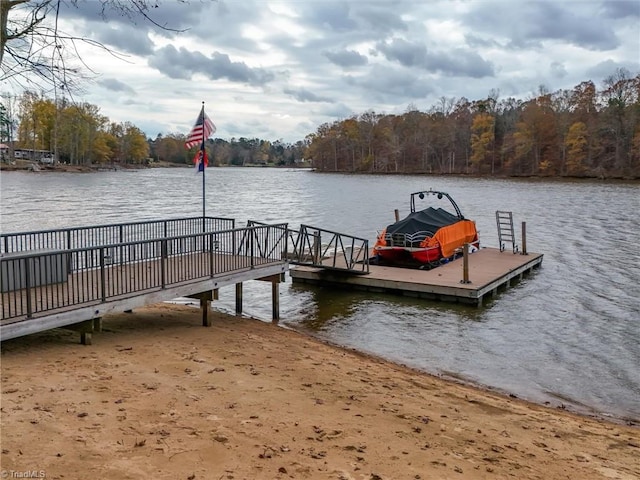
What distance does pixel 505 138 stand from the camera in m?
111

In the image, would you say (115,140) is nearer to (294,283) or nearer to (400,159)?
(400,159)

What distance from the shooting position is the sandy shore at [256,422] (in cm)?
534

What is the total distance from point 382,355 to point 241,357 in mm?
3933

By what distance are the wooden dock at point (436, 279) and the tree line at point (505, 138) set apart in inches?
3103

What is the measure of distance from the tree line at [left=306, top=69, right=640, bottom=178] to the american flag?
87.1 metres

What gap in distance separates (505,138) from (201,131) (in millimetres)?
104499

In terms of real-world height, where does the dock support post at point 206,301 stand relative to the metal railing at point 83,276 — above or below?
below

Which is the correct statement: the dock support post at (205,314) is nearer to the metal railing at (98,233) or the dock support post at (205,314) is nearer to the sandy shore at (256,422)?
the sandy shore at (256,422)

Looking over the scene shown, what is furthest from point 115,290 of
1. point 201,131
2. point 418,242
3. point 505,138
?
point 505,138

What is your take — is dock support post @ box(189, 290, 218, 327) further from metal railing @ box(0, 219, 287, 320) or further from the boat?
the boat

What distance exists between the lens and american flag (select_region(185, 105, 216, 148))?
49.9 feet

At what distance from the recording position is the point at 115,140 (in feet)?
486

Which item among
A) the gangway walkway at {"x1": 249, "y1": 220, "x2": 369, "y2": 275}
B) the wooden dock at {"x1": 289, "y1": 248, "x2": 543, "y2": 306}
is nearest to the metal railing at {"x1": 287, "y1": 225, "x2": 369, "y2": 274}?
the gangway walkway at {"x1": 249, "y1": 220, "x2": 369, "y2": 275}

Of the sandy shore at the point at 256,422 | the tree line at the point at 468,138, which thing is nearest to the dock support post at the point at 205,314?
the sandy shore at the point at 256,422
